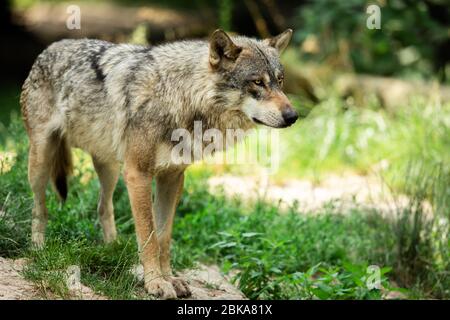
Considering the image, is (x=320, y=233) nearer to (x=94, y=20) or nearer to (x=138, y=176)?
(x=138, y=176)

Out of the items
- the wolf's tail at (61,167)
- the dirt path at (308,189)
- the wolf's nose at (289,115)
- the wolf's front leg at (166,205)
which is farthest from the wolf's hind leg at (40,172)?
the dirt path at (308,189)

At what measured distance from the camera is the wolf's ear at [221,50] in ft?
15.8

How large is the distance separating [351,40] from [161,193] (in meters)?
7.82

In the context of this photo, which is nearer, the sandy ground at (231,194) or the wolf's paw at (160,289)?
the sandy ground at (231,194)

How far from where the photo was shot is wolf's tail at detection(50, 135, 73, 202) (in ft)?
19.2

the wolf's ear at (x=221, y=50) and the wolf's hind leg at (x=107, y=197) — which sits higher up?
the wolf's ear at (x=221, y=50)

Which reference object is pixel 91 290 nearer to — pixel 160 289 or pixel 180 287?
pixel 160 289

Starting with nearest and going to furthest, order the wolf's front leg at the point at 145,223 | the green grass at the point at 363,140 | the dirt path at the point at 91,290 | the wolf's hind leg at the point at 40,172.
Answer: the dirt path at the point at 91,290 < the wolf's front leg at the point at 145,223 < the wolf's hind leg at the point at 40,172 < the green grass at the point at 363,140

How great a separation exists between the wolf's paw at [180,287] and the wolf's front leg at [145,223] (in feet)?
0.26

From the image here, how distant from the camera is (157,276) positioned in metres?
4.92

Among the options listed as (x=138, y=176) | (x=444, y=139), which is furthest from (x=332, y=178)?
(x=138, y=176)

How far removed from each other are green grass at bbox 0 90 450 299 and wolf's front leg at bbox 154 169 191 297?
323mm

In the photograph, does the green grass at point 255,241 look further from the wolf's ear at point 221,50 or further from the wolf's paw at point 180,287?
the wolf's ear at point 221,50
